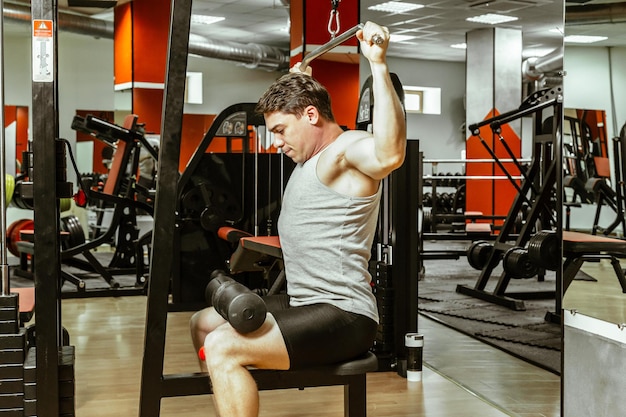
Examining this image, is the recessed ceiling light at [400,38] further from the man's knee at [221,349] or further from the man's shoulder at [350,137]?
the man's knee at [221,349]

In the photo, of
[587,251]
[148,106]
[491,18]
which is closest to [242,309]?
[587,251]

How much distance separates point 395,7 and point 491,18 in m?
1.79

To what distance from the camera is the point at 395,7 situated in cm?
1029

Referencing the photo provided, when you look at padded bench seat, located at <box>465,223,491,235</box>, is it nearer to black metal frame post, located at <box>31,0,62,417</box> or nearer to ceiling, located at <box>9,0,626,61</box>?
ceiling, located at <box>9,0,626,61</box>

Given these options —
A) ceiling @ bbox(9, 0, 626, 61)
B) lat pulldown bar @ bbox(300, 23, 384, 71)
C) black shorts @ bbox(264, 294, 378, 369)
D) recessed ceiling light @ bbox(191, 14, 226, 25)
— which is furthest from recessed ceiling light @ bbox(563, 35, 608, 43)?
recessed ceiling light @ bbox(191, 14, 226, 25)

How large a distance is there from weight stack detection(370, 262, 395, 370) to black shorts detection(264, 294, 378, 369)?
1500 mm

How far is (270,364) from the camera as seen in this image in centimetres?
194

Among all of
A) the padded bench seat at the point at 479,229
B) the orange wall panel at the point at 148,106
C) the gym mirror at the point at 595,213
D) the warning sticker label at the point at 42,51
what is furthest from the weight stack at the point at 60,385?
the orange wall panel at the point at 148,106

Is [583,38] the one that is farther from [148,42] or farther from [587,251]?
[148,42]

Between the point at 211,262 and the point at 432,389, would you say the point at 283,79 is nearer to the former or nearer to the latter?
the point at 432,389

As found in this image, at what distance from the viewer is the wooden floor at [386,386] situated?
3018 mm

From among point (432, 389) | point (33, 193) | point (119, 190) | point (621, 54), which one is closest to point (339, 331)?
point (33, 193)

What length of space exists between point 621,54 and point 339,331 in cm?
118

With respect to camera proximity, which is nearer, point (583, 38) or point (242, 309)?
point (242, 309)
